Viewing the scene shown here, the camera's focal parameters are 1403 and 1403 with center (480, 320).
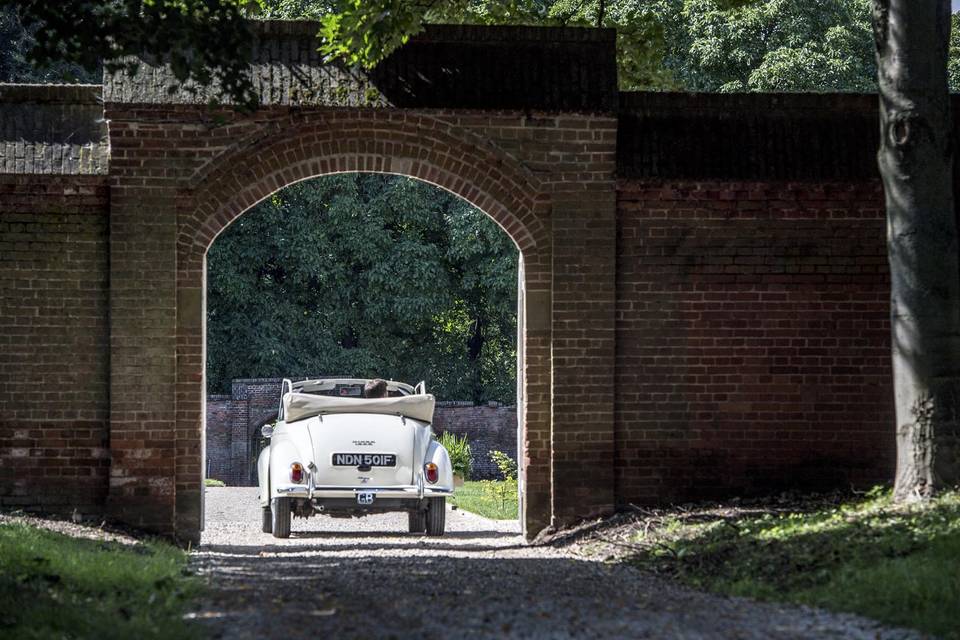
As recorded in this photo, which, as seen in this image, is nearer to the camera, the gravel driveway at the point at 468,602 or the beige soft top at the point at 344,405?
the gravel driveway at the point at 468,602

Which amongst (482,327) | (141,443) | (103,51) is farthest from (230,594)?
(482,327)

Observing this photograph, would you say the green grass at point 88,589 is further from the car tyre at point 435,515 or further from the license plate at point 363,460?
the car tyre at point 435,515

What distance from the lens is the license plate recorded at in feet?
49.3

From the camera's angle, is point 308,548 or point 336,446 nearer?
point 308,548

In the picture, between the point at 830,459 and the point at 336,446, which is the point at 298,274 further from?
the point at 830,459

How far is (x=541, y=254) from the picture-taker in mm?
13500

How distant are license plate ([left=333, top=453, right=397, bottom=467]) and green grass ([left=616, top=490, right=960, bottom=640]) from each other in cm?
338

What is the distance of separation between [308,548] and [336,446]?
1676 millimetres

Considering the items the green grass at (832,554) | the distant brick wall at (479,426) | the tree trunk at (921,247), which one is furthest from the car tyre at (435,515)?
the distant brick wall at (479,426)

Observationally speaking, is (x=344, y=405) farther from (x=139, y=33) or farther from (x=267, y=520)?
(x=139, y=33)

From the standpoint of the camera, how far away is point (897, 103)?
11586mm

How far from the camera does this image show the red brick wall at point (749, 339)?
13500 millimetres

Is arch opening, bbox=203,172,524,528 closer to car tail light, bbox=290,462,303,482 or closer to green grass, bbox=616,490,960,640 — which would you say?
car tail light, bbox=290,462,303,482

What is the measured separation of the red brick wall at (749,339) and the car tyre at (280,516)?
12.5ft
